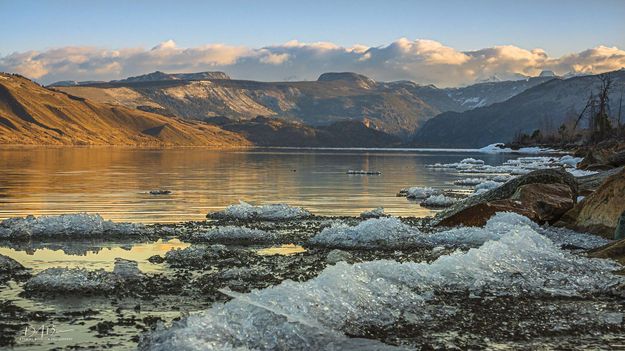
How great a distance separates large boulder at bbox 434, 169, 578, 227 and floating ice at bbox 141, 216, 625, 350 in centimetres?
740

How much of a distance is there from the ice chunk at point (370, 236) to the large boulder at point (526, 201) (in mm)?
4270

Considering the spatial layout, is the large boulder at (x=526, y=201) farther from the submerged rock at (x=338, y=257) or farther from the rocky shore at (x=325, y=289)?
the submerged rock at (x=338, y=257)

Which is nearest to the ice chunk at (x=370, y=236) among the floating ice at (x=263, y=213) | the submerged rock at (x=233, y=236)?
the submerged rock at (x=233, y=236)

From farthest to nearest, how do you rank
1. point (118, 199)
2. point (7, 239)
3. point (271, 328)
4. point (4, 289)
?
point (118, 199) → point (7, 239) → point (4, 289) → point (271, 328)

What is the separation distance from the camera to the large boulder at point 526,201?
25172 mm

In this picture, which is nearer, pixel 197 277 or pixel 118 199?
pixel 197 277

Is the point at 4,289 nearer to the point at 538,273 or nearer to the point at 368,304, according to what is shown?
the point at 368,304

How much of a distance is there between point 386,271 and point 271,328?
4.22 m

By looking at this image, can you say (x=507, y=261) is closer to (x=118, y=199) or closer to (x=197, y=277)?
(x=197, y=277)

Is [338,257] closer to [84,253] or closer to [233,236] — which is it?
[233,236]

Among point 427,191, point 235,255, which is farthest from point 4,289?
point 427,191

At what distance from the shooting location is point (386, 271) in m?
13.8

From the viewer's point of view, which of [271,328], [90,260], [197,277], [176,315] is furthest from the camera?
[90,260]

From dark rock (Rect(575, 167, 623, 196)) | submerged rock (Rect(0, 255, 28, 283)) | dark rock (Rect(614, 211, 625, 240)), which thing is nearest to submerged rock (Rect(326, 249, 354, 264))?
submerged rock (Rect(0, 255, 28, 283))
